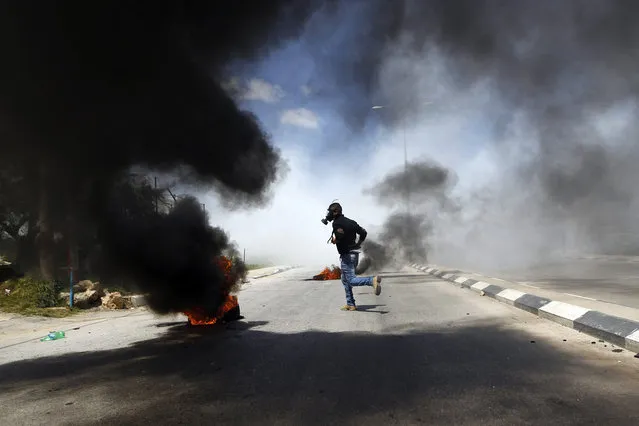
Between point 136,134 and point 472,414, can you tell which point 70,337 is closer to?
point 136,134

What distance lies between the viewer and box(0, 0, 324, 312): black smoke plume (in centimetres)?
484

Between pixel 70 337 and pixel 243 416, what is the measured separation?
14.8 feet

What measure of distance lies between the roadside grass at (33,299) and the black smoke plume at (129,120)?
3562 mm

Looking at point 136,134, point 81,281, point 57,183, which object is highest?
point 136,134

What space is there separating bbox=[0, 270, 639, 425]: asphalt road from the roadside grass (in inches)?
109

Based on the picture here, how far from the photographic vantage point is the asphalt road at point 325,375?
3.31m

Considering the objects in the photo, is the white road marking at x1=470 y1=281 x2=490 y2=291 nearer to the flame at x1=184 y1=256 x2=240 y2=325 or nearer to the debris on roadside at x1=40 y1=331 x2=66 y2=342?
the flame at x1=184 y1=256 x2=240 y2=325

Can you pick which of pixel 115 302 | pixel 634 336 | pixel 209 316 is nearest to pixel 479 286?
pixel 634 336

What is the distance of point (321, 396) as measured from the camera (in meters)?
3.69

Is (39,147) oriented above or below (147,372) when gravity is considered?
above

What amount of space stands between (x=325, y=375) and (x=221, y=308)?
Result: 3.27 meters

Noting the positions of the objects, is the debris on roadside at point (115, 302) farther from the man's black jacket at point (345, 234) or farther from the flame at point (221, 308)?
the man's black jacket at point (345, 234)

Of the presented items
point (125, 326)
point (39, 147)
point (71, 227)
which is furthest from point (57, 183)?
point (125, 326)

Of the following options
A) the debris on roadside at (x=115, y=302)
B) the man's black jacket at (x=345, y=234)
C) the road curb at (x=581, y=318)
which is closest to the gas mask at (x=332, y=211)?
the man's black jacket at (x=345, y=234)
